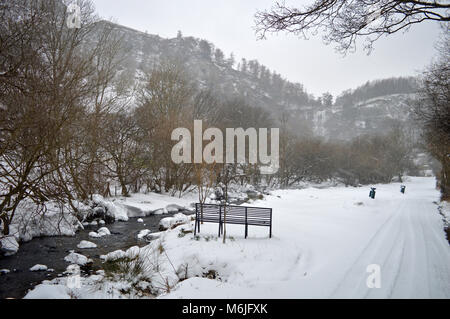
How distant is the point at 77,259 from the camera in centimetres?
705

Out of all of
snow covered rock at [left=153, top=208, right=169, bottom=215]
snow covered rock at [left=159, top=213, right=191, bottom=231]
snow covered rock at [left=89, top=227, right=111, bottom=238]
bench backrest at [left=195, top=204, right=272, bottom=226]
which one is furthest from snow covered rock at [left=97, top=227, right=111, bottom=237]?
bench backrest at [left=195, top=204, right=272, bottom=226]

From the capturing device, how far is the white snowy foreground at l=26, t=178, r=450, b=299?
428cm

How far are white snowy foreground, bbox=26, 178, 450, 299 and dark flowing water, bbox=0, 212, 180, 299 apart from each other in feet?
2.54

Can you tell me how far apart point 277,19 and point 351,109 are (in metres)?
113

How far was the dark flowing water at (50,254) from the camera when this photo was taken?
5.66 m

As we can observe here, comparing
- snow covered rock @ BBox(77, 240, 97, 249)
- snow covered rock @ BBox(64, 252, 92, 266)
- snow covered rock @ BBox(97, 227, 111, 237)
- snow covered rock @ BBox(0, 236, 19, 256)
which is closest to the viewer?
snow covered rock @ BBox(64, 252, 92, 266)

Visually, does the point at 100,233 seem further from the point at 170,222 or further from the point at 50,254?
the point at 170,222

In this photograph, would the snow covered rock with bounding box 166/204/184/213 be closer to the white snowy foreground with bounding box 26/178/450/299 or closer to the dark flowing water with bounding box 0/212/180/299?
the dark flowing water with bounding box 0/212/180/299

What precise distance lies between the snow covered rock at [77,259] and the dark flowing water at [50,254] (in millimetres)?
155

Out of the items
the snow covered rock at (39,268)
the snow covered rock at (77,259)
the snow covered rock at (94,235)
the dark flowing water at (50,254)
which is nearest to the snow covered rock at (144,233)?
the dark flowing water at (50,254)

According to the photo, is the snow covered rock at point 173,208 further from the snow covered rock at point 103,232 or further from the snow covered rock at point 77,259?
the snow covered rock at point 77,259

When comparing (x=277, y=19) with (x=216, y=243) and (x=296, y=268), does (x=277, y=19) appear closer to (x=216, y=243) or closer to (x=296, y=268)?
(x=296, y=268)

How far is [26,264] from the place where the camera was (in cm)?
670

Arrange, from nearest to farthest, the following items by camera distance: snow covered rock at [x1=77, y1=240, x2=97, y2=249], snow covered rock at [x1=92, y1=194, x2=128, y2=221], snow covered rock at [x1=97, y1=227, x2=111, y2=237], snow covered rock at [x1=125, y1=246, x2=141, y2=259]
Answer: snow covered rock at [x1=125, y1=246, x2=141, y2=259] → snow covered rock at [x1=77, y1=240, x2=97, y2=249] → snow covered rock at [x1=97, y1=227, x2=111, y2=237] → snow covered rock at [x1=92, y1=194, x2=128, y2=221]
